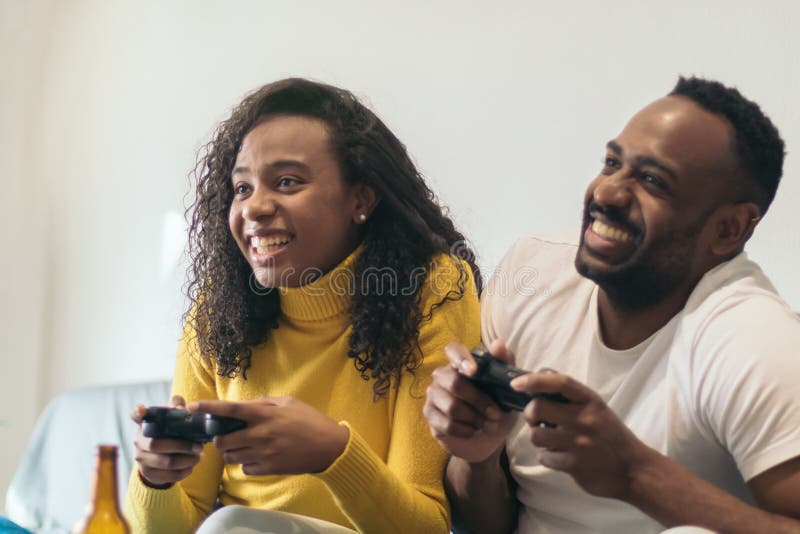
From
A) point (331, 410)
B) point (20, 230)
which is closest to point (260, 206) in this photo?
point (331, 410)

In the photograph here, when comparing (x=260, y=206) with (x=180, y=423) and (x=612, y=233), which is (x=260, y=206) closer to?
(x=180, y=423)

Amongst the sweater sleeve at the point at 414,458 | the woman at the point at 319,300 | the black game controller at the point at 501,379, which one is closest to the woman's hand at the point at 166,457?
the woman at the point at 319,300

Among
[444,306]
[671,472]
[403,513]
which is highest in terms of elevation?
[444,306]

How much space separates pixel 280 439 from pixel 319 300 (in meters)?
0.30

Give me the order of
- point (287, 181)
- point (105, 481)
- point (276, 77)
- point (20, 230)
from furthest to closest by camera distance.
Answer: point (20, 230), point (276, 77), point (287, 181), point (105, 481)

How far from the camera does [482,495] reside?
142cm

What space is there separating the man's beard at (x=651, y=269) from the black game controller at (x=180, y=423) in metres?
0.50

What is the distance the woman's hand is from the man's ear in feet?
2.34

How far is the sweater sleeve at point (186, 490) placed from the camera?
147 centimetres

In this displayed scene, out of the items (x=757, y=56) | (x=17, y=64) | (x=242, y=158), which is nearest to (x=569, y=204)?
(x=757, y=56)

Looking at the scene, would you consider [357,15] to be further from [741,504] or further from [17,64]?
[741,504]

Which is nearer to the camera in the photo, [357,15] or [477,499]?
[477,499]

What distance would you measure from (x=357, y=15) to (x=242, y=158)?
3.07ft

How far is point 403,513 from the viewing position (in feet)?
4.49
